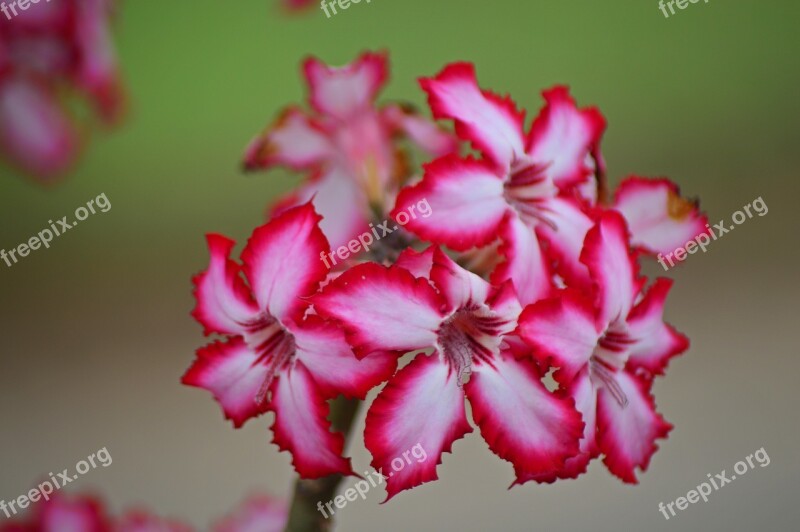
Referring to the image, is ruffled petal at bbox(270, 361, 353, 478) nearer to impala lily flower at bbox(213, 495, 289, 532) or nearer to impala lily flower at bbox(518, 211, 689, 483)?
impala lily flower at bbox(518, 211, 689, 483)

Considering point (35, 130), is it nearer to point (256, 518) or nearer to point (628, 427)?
point (256, 518)

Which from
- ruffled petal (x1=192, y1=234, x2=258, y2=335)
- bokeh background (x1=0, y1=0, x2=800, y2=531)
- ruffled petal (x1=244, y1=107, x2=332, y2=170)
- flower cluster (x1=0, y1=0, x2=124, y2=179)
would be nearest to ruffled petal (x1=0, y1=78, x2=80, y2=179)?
flower cluster (x1=0, y1=0, x2=124, y2=179)

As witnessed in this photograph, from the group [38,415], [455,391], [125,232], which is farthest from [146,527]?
[125,232]

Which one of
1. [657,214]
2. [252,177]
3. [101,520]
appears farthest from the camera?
[252,177]

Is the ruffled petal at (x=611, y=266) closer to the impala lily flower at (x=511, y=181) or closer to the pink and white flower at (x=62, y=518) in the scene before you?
the impala lily flower at (x=511, y=181)

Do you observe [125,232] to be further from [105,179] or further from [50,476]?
[50,476]

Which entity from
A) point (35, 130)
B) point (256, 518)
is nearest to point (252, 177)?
point (35, 130)
